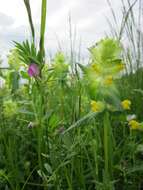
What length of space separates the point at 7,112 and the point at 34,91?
1.01 feet

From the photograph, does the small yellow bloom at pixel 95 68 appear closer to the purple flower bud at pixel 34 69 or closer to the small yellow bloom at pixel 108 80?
the small yellow bloom at pixel 108 80

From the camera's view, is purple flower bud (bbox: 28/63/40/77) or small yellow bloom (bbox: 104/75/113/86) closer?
small yellow bloom (bbox: 104/75/113/86)

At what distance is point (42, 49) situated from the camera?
2.84 ft

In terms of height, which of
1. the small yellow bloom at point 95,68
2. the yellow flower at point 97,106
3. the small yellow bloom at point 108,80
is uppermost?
the small yellow bloom at point 95,68

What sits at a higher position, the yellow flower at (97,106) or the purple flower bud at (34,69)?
the purple flower bud at (34,69)

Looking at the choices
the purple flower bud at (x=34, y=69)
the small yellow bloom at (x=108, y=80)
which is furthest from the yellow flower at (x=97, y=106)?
the purple flower bud at (x=34, y=69)

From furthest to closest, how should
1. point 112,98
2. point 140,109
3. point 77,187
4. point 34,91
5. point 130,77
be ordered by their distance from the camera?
point 130,77
point 140,109
point 34,91
point 77,187
point 112,98

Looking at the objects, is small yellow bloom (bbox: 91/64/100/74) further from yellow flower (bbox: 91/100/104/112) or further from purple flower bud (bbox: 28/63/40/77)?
purple flower bud (bbox: 28/63/40/77)

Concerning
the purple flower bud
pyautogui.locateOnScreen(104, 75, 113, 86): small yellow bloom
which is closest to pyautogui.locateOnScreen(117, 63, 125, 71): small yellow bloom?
pyautogui.locateOnScreen(104, 75, 113, 86): small yellow bloom

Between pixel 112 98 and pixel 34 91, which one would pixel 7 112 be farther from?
pixel 112 98

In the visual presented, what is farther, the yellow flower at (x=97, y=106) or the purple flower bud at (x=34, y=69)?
the purple flower bud at (x=34, y=69)

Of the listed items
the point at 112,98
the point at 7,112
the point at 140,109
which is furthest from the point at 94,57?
the point at 140,109

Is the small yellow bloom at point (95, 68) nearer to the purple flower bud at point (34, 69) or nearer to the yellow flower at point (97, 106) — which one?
the yellow flower at point (97, 106)

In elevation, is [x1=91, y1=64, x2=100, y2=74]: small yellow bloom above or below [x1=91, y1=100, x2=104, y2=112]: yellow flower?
above
